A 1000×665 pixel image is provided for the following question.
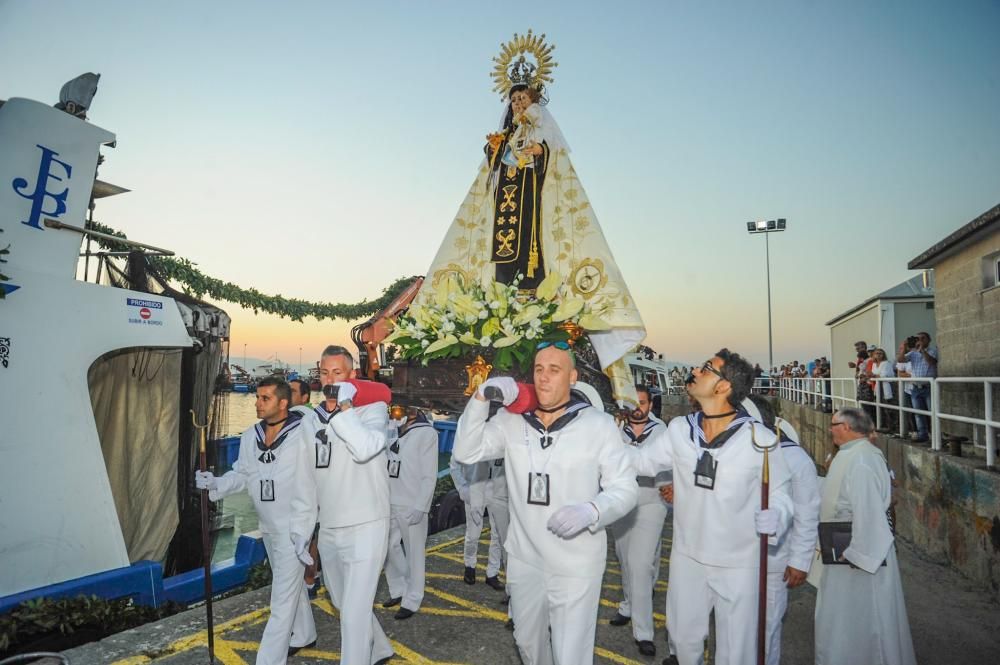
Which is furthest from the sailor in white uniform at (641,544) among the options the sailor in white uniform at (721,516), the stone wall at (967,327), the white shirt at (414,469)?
the stone wall at (967,327)

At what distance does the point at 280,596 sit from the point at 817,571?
4411 millimetres

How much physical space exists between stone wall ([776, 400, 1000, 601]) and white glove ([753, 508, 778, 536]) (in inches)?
182

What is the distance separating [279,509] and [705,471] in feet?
11.6

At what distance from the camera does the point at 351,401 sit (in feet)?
14.5

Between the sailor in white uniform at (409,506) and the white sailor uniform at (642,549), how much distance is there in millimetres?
2136

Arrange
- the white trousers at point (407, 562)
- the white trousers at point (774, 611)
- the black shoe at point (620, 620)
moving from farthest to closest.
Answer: the white trousers at point (407, 562) < the black shoe at point (620, 620) < the white trousers at point (774, 611)

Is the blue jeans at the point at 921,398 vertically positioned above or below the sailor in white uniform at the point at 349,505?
above

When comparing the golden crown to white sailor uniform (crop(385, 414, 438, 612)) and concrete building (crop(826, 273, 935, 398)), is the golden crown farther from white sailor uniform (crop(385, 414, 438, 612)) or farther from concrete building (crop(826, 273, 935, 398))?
concrete building (crop(826, 273, 935, 398))

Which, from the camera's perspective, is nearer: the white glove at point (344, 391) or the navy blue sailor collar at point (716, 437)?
the navy blue sailor collar at point (716, 437)

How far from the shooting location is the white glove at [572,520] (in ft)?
9.93

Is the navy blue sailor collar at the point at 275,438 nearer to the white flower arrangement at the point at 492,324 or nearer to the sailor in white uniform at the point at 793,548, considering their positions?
the white flower arrangement at the point at 492,324

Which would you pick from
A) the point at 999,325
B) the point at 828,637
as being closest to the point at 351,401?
the point at 828,637

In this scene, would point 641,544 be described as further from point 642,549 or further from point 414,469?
point 414,469

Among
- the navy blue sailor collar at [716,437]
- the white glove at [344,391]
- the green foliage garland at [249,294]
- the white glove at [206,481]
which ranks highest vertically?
the green foliage garland at [249,294]
